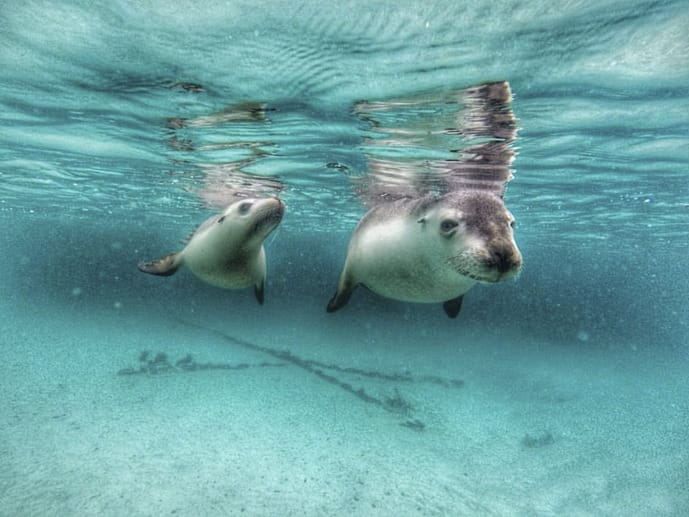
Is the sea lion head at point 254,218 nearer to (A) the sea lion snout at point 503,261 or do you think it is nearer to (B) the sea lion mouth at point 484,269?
(B) the sea lion mouth at point 484,269

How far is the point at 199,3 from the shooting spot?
16.0 feet

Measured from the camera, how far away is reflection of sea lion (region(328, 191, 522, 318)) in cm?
321

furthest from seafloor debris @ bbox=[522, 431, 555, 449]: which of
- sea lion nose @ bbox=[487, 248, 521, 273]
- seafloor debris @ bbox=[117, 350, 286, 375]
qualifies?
sea lion nose @ bbox=[487, 248, 521, 273]

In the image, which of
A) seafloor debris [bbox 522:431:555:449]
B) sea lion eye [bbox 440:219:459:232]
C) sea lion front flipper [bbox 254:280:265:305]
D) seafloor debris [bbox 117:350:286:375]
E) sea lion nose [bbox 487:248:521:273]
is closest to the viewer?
sea lion nose [bbox 487:248:521:273]

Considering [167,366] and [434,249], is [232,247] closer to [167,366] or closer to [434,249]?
[434,249]

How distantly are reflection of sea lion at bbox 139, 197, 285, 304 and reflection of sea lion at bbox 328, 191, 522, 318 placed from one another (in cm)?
107

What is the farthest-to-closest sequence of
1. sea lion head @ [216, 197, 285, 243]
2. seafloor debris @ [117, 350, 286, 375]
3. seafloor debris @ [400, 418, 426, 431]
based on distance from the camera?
seafloor debris @ [117, 350, 286, 375] < seafloor debris @ [400, 418, 426, 431] < sea lion head @ [216, 197, 285, 243]

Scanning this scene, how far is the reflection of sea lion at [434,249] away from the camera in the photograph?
10.5 ft

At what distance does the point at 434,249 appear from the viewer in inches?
153

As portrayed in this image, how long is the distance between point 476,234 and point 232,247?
263 centimetres

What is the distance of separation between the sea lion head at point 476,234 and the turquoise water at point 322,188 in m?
2.30

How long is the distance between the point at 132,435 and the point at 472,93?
9.17 metres

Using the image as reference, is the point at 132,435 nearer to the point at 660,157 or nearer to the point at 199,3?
the point at 199,3

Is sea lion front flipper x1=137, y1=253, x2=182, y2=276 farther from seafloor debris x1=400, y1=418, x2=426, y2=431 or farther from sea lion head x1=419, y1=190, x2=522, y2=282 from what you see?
seafloor debris x1=400, y1=418, x2=426, y2=431
